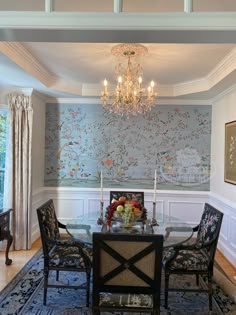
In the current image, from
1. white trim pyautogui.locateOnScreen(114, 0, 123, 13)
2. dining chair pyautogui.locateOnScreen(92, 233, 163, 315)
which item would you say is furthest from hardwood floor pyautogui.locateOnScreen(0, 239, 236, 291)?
white trim pyautogui.locateOnScreen(114, 0, 123, 13)

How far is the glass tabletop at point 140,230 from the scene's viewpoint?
2777 mm

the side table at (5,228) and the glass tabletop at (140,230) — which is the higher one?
the glass tabletop at (140,230)

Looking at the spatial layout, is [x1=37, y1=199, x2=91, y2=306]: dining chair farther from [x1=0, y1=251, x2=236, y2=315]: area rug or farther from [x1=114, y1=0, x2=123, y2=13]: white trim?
[x1=114, y1=0, x2=123, y2=13]: white trim

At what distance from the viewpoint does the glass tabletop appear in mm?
2777

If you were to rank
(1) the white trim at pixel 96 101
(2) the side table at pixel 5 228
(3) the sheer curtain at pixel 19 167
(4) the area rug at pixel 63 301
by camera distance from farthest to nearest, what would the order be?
(1) the white trim at pixel 96 101 → (3) the sheer curtain at pixel 19 167 → (2) the side table at pixel 5 228 → (4) the area rug at pixel 63 301

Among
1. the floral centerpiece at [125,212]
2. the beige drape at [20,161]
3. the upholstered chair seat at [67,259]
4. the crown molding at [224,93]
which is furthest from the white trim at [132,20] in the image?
the beige drape at [20,161]

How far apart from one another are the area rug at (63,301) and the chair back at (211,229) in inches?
20.4

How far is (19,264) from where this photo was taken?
3.79m

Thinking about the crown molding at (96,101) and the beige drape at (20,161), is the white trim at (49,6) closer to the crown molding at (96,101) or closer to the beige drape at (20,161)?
the beige drape at (20,161)

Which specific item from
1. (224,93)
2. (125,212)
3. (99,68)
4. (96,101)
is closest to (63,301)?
(125,212)

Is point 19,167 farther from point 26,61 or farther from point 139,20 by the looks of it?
point 139,20

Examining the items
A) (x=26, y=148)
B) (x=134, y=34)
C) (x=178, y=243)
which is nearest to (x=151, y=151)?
(x=26, y=148)

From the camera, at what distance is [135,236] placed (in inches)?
79.0

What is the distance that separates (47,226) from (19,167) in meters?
1.61
